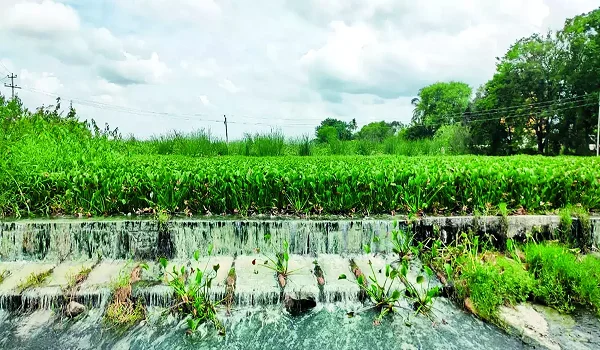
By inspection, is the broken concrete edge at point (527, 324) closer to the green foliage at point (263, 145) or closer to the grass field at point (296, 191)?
the grass field at point (296, 191)

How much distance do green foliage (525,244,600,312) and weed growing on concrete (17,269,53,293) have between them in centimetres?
527

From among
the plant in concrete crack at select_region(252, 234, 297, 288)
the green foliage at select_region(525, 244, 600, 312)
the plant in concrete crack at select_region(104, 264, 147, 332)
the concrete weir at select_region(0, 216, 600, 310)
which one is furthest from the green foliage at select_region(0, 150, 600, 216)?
the plant in concrete crack at select_region(104, 264, 147, 332)

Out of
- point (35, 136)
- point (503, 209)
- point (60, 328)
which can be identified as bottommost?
point (60, 328)

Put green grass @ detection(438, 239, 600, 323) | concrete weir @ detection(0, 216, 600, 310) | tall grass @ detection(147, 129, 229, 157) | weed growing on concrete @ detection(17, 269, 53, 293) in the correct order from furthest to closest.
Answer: tall grass @ detection(147, 129, 229, 157)
concrete weir @ detection(0, 216, 600, 310)
weed growing on concrete @ detection(17, 269, 53, 293)
green grass @ detection(438, 239, 600, 323)

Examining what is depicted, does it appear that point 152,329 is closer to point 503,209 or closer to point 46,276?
point 46,276

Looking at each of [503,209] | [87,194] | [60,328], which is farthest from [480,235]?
[87,194]

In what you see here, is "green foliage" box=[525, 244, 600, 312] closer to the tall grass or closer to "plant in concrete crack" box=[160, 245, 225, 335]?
"plant in concrete crack" box=[160, 245, 225, 335]

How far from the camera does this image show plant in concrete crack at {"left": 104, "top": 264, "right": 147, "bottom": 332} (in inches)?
169

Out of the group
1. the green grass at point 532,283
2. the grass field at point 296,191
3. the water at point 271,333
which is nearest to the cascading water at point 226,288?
the water at point 271,333

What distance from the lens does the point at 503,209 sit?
5855 millimetres

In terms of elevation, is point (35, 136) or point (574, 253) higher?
point (35, 136)

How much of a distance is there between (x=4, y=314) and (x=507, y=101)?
37.5 m

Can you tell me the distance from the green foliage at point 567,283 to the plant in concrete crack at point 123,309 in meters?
4.04

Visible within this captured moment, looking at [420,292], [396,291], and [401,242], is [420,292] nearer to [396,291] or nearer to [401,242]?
[396,291]
